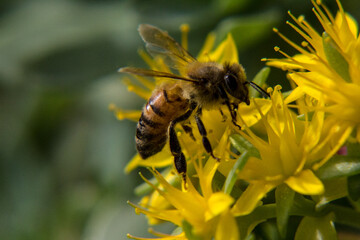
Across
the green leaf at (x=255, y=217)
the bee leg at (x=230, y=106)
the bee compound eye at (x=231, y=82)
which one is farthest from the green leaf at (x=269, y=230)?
the bee compound eye at (x=231, y=82)

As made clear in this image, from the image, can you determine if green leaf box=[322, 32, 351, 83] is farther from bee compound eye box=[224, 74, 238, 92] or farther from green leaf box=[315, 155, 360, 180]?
bee compound eye box=[224, 74, 238, 92]

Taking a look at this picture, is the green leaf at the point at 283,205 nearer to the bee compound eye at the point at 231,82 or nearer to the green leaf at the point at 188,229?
the green leaf at the point at 188,229

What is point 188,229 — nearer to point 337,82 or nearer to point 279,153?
point 279,153

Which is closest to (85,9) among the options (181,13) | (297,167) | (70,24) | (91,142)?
(70,24)

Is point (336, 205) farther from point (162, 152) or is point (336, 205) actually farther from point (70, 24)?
point (70, 24)

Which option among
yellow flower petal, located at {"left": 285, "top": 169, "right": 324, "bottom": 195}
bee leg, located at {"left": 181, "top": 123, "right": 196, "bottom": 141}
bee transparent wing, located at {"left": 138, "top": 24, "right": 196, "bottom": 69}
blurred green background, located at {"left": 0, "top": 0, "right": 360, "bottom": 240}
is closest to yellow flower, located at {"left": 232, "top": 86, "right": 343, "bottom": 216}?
yellow flower petal, located at {"left": 285, "top": 169, "right": 324, "bottom": 195}

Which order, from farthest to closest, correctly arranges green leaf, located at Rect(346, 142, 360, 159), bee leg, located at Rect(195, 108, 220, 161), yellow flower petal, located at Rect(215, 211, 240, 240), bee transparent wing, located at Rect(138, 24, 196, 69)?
bee transparent wing, located at Rect(138, 24, 196, 69), bee leg, located at Rect(195, 108, 220, 161), green leaf, located at Rect(346, 142, 360, 159), yellow flower petal, located at Rect(215, 211, 240, 240)
